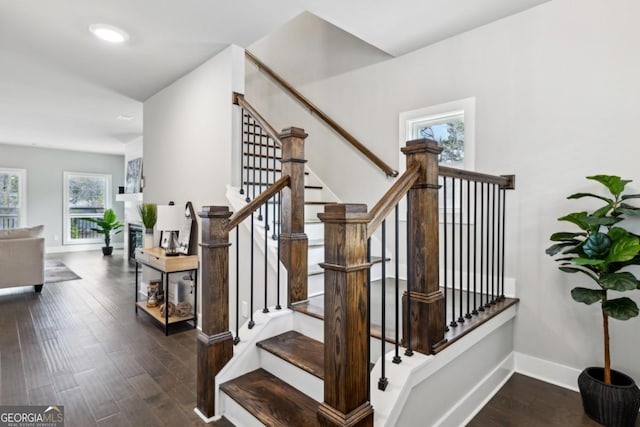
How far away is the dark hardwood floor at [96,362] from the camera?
7.13 feet

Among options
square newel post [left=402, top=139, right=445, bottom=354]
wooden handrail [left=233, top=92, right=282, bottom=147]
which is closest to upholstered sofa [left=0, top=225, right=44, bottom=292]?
wooden handrail [left=233, top=92, right=282, bottom=147]

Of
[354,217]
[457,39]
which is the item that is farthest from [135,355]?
[457,39]

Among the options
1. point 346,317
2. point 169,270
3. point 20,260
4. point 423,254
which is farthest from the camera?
point 20,260

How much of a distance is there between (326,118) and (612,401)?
321 centimetres

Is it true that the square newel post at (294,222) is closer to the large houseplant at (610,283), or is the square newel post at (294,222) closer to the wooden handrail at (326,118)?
the wooden handrail at (326,118)

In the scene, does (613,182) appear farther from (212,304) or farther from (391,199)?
(212,304)

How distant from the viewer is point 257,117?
308 centimetres

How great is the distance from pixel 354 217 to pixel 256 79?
430 centimetres

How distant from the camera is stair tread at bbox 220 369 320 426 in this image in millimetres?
1774

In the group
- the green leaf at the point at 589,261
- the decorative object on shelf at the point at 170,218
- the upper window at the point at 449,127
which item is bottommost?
the green leaf at the point at 589,261

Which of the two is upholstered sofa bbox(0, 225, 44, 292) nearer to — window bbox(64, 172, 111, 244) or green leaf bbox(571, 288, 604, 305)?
window bbox(64, 172, 111, 244)

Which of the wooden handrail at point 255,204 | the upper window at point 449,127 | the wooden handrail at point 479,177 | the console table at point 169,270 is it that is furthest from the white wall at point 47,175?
the wooden handrail at point 479,177

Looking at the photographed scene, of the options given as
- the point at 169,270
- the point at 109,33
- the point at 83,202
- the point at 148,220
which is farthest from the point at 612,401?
the point at 83,202

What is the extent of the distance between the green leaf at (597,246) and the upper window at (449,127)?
3.50 ft
